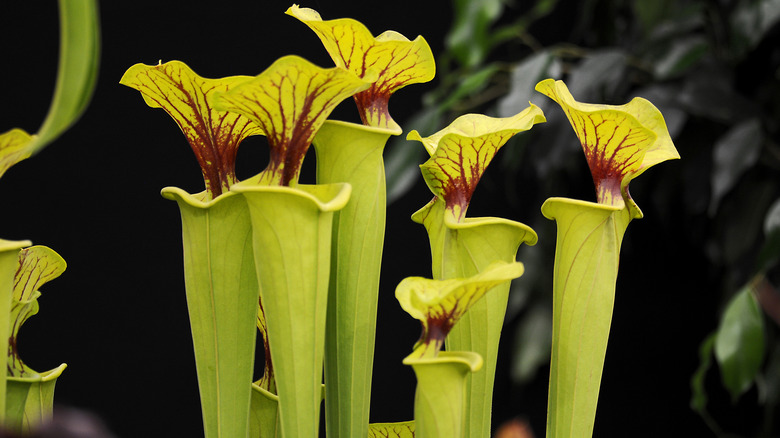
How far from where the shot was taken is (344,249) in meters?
0.36

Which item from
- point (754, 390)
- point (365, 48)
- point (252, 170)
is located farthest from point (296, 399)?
point (754, 390)

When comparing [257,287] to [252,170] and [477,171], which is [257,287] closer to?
[477,171]

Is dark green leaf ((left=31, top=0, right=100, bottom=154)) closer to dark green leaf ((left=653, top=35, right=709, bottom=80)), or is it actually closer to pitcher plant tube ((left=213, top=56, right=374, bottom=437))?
pitcher plant tube ((left=213, top=56, right=374, bottom=437))

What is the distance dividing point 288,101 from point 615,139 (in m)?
0.18

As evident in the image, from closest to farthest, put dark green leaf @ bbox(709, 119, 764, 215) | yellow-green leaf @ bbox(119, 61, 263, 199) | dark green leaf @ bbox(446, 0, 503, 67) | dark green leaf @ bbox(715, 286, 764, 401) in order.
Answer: yellow-green leaf @ bbox(119, 61, 263, 199)
dark green leaf @ bbox(715, 286, 764, 401)
dark green leaf @ bbox(709, 119, 764, 215)
dark green leaf @ bbox(446, 0, 503, 67)

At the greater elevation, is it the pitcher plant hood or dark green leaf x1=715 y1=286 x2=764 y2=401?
the pitcher plant hood

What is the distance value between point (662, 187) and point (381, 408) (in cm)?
84

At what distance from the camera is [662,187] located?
1402 millimetres

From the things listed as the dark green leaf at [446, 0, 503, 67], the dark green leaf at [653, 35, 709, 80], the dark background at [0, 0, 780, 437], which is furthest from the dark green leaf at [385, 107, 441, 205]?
the dark green leaf at [653, 35, 709, 80]

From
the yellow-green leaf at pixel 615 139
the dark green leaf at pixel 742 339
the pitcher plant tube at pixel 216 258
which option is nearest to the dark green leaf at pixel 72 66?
the pitcher plant tube at pixel 216 258

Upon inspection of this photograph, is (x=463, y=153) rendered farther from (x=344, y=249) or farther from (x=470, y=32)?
(x=470, y=32)

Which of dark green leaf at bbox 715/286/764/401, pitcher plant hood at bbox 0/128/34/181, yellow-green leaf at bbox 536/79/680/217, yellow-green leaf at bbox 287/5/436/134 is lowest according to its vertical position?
dark green leaf at bbox 715/286/764/401

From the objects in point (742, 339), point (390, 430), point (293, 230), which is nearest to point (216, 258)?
point (293, 230)

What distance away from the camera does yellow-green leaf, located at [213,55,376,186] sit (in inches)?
11.5
